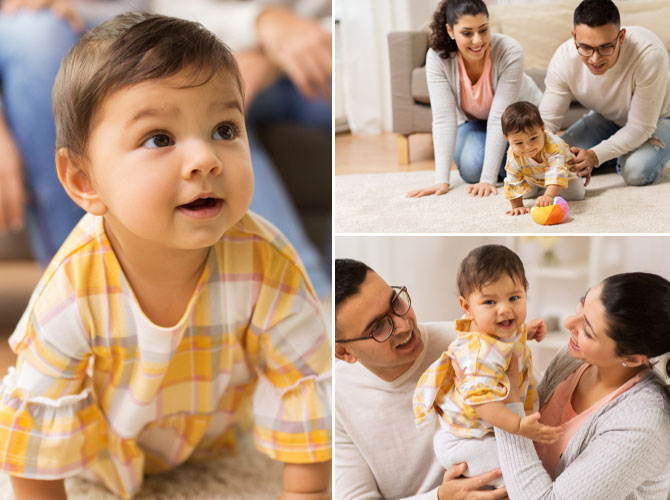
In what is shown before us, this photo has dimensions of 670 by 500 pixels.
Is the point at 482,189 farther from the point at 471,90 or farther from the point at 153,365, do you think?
the point at 153,365

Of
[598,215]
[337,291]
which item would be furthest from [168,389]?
[598,215]

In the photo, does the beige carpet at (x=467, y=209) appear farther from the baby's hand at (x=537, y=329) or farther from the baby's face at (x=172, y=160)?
the baby's face at (x=172, y=160)

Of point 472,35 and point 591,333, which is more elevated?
point 472,35

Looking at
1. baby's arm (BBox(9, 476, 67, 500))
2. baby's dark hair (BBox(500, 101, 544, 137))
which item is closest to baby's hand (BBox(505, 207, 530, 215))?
baby's dark hair (BBox(500, 101, 544, 137))

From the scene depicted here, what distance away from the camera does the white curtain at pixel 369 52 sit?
3.47ft

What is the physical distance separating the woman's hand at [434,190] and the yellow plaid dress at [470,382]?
0.28m

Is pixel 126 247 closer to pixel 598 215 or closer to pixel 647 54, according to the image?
pixel 598 215

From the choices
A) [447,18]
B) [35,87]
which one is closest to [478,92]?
[447,18]

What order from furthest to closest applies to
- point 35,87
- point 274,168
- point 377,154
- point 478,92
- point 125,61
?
point 274,168 < point 35,87 < point 377,154 < point 478,92 < point 125,61

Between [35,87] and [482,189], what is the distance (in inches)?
37.2

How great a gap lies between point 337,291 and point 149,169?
0.33 m

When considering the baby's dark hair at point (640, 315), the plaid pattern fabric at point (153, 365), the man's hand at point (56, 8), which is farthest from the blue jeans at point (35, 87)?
the baby's dark hair at point (640, 315)

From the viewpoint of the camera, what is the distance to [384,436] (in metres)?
0.95

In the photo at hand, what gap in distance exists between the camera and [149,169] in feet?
2.43
